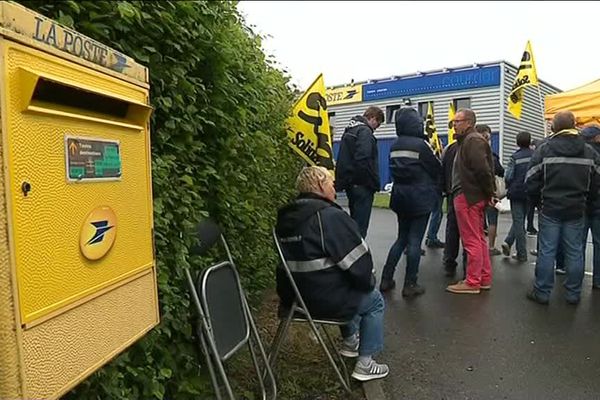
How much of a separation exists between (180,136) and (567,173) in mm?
4036

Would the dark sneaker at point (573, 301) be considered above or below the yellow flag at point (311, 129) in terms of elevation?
below

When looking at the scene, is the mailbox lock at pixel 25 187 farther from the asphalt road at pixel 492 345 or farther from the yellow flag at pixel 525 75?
the yellow flag at pixel 525 75

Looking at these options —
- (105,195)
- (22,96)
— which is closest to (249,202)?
(105,195)

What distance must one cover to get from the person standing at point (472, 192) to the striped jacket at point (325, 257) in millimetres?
2583

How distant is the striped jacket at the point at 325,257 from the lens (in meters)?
2.96

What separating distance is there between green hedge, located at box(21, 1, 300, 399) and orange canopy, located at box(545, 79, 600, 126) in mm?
5550

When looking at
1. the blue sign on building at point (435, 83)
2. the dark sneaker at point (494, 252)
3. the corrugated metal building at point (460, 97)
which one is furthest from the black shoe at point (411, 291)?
the blue sign on building at point (435, 83)

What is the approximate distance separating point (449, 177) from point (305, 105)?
228 cm

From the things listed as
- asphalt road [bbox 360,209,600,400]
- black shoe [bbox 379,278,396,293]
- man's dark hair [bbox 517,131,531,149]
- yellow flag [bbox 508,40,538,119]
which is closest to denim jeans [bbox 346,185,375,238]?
black shoe [bbox 379,278,396,293]

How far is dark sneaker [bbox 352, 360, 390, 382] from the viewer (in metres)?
3.22

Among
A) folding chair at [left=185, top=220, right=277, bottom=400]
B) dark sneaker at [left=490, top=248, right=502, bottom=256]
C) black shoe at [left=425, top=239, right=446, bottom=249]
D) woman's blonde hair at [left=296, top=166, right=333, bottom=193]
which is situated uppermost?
woman's blonde hair at [left=296, top=166, right=333, bottom=193]

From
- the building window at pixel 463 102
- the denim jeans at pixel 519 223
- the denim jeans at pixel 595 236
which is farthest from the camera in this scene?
the building window at pixel 463 102

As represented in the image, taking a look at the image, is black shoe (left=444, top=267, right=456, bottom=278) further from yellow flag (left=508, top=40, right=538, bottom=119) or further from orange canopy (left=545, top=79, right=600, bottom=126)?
yellow flag (left=508, top=40, right=538, bottom=119)

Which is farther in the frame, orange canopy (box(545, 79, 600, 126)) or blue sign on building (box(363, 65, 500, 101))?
blue sign on building (box(363, 65, 500, 101))
